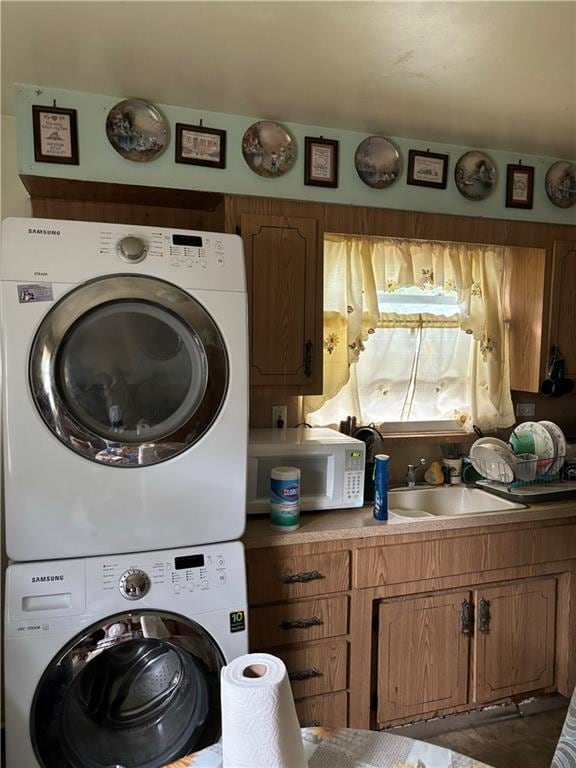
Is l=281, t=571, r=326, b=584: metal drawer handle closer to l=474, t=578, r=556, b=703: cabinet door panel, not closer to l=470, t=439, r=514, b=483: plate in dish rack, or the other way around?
l=474, t=578, r=556, b=703: cabinet door panel

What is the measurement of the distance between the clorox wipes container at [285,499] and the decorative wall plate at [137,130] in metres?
1.28

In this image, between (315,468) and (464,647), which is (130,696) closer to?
(315,468)

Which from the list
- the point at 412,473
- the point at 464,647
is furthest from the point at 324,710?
the point at 412,473

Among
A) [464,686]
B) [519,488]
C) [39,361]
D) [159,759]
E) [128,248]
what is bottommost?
[464,686]

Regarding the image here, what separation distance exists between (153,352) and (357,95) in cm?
120

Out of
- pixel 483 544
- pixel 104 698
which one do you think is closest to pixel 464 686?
pixel 483 544

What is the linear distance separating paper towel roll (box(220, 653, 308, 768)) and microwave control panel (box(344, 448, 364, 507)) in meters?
1.30

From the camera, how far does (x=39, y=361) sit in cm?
144

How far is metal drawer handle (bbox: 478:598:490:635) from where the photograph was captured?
7.11ft

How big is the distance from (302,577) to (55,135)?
1.79 m

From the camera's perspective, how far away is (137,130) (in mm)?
2008

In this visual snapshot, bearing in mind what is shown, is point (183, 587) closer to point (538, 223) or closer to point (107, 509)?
point (107, 509)

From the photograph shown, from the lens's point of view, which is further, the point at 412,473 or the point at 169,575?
the point at 412,473

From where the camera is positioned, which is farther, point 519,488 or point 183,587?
point 519,488
